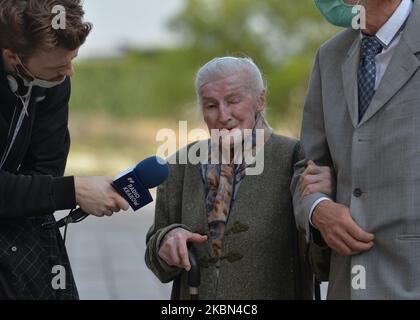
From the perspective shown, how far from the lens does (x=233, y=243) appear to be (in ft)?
10.8

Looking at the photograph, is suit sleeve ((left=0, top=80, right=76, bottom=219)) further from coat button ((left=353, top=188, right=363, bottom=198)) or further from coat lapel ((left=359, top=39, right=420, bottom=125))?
coat lapel ((left=359, top=39, right=420, bottom=125))

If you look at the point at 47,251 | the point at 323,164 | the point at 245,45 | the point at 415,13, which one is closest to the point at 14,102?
the point at 47,251

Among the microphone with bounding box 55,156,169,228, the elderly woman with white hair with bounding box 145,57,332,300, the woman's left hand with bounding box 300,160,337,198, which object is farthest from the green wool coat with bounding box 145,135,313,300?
the microphone with bounding box 55,156,169,228

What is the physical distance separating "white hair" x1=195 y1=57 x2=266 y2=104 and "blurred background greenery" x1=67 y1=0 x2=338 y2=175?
13.6 m

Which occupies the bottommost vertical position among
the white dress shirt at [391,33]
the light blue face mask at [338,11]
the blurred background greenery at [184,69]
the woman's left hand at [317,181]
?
the woman's left hand at [317,181]

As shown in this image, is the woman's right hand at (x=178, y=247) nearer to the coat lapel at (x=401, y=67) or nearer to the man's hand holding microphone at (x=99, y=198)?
the man's hand holding microphone at (x=99, y=198)

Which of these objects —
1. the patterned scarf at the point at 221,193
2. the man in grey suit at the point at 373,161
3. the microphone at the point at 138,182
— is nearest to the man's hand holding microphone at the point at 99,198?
the microphone at the point at 138,182

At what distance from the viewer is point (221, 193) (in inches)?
132

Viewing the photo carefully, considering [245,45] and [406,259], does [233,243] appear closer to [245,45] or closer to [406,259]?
[406,259]

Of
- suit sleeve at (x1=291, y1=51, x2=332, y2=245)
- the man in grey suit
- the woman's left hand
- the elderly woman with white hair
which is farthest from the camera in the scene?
the elderly woman with white hair

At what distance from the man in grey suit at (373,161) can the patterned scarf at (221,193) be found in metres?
0.30

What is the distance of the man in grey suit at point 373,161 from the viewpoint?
2812mm

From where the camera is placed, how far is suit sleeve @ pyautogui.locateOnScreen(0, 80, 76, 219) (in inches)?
114
